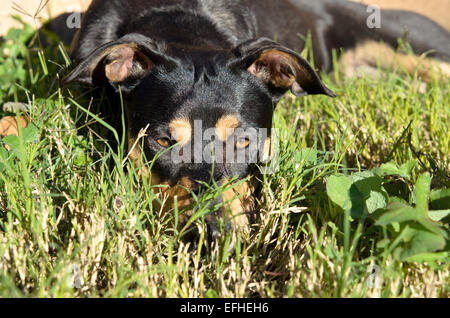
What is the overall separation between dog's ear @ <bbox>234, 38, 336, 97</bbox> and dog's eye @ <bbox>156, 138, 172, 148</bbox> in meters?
0.66

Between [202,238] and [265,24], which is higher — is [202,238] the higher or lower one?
the lower one

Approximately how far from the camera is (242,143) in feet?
10.4

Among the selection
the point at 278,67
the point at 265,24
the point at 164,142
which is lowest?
the point at 164,142

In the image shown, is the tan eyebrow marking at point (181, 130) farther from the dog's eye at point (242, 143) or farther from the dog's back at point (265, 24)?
the dog's back at point (265, 24)

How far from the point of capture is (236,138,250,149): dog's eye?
10.3 ft

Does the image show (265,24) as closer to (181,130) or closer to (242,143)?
(242,143)

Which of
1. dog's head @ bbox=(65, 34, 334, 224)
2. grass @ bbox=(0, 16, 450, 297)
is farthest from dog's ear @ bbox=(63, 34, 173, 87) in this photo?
grass @ bbox=(0, 16, 450, 297)

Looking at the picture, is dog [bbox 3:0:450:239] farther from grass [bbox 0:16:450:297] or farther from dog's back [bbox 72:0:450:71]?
grass [bbox 0:16:450:297]

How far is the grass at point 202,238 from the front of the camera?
2.37m

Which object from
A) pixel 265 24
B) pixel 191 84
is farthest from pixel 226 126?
pixel 265 24

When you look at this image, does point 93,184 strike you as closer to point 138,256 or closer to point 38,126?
point 138,256

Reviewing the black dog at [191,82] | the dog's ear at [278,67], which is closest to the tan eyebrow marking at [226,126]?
the black dog at [191,82]

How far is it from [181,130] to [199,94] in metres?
0.25
